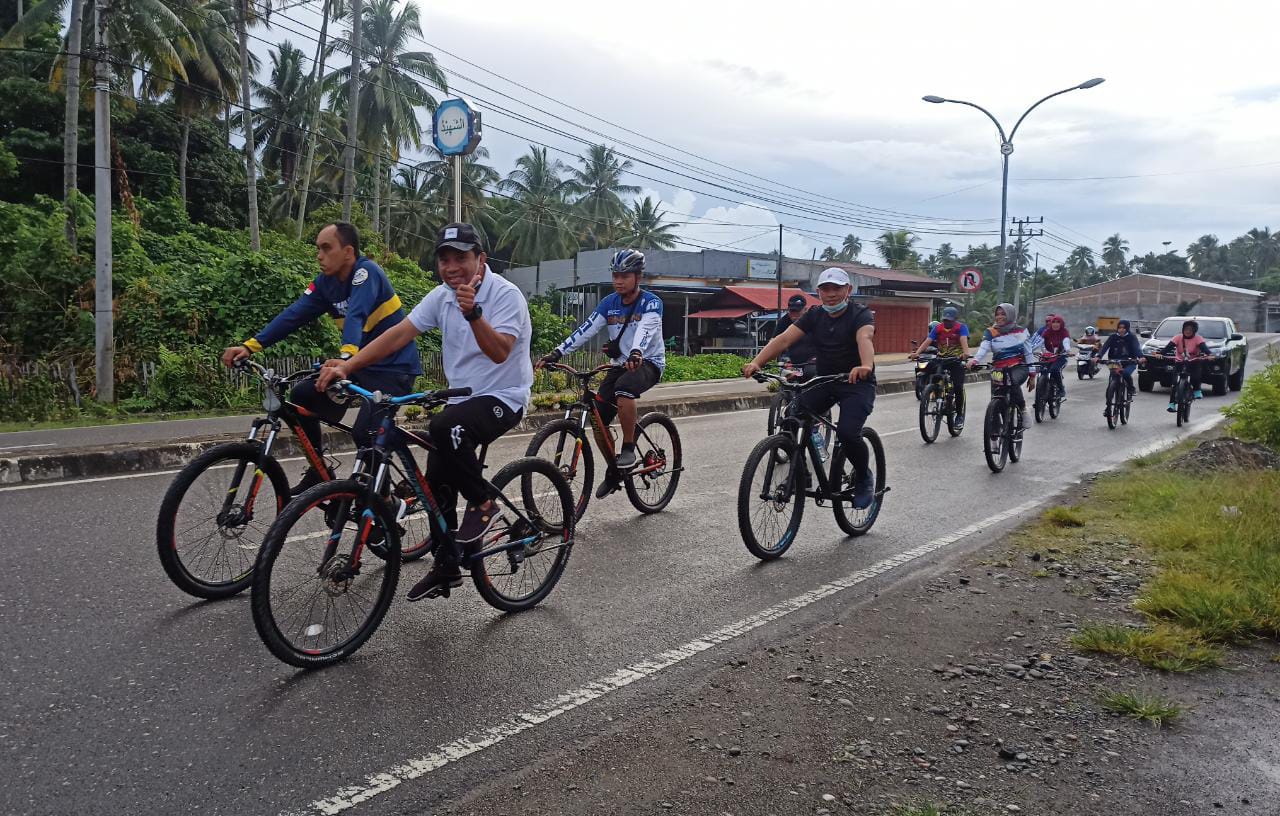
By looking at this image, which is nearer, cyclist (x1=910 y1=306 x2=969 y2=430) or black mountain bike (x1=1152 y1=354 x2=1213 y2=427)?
cyclist (x1=910 y1=306 x2=969 y2=430)

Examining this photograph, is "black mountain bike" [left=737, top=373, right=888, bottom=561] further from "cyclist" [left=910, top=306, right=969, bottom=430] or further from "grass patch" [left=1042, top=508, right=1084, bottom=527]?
"cyclist" [left=910, top=306, right=969, bottom=430]

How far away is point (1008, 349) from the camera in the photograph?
11.1m

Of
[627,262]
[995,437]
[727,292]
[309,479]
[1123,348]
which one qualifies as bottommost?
[995,437]

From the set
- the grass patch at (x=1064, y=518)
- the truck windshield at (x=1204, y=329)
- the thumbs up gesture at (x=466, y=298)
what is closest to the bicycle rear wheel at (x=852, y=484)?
the grass patch at (x=1064, y=518)

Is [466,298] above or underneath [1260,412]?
above

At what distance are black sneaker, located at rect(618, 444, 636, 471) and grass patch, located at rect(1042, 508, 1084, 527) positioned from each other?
3.21 m

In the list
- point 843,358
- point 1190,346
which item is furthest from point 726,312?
point 843,358

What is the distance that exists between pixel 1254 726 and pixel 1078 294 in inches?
3366

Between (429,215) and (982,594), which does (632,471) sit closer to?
→ (982,594)

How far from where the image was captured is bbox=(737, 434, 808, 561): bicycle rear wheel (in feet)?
18.8

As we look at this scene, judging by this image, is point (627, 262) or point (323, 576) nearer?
point (323, 576)

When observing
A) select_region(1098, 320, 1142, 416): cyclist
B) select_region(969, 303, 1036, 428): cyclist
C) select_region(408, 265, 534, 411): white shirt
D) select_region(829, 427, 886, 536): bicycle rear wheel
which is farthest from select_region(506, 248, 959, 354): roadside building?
select_region(408, 265, 534, 411): white shirt

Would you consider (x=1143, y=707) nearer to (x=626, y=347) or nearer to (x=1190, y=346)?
(x=626, y=347)

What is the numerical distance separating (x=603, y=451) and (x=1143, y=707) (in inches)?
162
